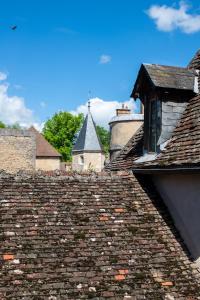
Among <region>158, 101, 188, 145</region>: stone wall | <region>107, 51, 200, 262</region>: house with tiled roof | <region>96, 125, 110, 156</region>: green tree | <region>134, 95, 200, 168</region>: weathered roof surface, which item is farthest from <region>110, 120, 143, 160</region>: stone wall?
<region>96, 125, 110, 156</region>: green tree

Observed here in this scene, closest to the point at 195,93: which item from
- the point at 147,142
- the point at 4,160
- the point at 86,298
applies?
the point at 147,142

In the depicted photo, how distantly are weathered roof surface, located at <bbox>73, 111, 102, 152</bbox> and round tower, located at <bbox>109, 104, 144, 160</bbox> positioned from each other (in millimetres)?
16908

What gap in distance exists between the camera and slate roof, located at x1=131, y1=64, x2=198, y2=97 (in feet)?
30.0

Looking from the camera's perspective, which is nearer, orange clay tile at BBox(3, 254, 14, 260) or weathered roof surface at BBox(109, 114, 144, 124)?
orange clay tile at BBox(3, 254, 14, 260)

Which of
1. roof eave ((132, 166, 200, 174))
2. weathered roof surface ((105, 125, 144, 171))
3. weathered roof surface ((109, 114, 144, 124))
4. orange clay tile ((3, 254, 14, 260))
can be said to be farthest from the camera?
weathered roof surface ((109, 114, 144, 124))

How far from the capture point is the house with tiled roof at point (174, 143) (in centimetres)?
742

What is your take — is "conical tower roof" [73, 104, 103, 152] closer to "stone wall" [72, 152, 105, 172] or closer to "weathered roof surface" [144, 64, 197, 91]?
"stone wall" [72, 152, 105, 172]

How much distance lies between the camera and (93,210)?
791 centimetres

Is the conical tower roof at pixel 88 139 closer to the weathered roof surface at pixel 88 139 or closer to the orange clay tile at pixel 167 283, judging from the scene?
the weathered roof surface at pixel 88 139

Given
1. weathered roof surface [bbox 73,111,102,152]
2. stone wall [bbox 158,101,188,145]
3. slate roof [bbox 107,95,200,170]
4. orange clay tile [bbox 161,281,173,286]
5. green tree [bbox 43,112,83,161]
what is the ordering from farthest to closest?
green tree [bbox 43,112,83,161]
weathered roof surface [bbox 73,111,102,152]
stone wall [bbox 158,101,188,145]
slate roof [bbox 107,95,200,170]
orange clay tile [bbox 161,281,173,286]

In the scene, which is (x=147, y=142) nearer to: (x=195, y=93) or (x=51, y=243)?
(x=195, y=93)

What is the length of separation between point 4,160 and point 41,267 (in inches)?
1081

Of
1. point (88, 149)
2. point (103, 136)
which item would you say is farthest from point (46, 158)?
point (103, 136)

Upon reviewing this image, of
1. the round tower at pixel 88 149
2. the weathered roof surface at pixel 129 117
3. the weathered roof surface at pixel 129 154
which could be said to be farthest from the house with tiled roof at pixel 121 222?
the round tower at pixel 88 149
